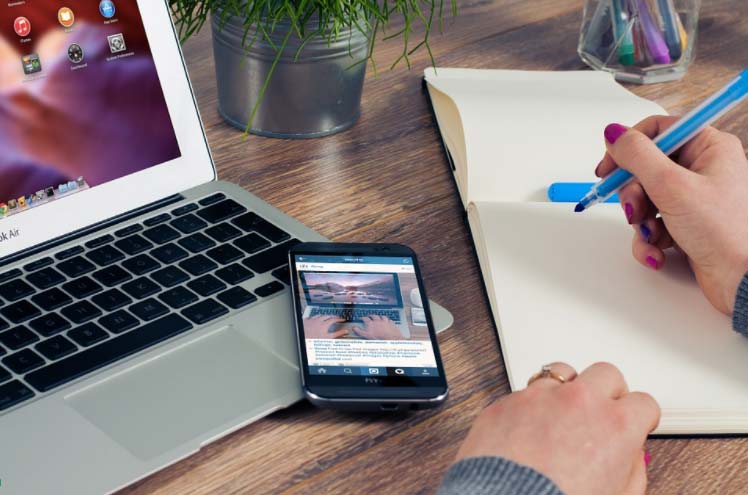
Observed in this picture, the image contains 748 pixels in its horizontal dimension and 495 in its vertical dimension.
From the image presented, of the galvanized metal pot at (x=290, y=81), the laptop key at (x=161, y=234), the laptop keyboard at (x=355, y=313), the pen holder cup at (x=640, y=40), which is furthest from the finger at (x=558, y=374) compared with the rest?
the pen holder cup at (x=640, y=40)

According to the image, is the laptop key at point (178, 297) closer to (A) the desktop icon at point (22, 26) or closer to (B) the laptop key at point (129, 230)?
(B) the laptop key at point (129, 230)

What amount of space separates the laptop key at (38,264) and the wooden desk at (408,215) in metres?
0.22

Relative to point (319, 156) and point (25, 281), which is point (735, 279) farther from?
point (25, 281)

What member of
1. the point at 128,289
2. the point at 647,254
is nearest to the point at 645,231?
the point at 647,254

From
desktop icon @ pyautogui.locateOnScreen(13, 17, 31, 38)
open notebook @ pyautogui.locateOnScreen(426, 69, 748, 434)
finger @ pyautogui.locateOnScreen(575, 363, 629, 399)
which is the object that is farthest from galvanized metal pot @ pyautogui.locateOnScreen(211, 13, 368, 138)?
finger @ pyautogui.locateOnScreen(575, 363, 629, 399)

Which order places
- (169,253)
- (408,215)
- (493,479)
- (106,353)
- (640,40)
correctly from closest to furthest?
(493,479) → (106,353) → (169,253) → (408,215) → (640,40)

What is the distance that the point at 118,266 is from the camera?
0.73 meters

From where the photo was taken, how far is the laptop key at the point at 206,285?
2.34ft

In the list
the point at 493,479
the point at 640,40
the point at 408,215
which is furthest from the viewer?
the point at 640,40

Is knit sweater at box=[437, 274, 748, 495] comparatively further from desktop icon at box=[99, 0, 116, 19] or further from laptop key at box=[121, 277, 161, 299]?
desktop icon at box=[99, 0, 116, 19]

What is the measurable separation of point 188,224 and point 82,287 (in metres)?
0.11

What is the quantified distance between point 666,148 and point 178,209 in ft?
1.37

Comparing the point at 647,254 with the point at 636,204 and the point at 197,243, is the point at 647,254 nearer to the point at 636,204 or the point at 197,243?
the point at 636,204

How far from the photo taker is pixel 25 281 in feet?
2.33
